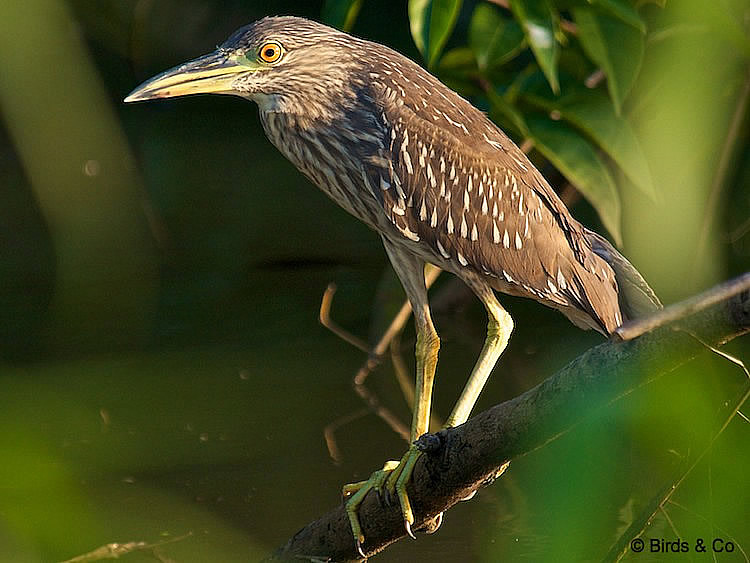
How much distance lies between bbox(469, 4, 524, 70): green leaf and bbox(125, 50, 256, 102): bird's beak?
1234 millimetres

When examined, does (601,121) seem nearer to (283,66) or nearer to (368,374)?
(283,66)

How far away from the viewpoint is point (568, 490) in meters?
0.45

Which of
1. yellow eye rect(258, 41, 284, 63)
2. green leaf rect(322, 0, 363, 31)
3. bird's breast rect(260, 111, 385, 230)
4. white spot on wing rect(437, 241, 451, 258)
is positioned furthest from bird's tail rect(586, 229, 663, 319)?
green leaf rect(322, 0, 363, 31)

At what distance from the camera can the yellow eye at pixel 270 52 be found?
2059 mm

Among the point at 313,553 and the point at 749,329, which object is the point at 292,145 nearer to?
the point at 313,553

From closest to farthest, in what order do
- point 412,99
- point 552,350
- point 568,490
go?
point 568,490 < point 412,99 < point 552,350

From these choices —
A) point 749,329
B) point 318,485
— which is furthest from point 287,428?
point 749,329

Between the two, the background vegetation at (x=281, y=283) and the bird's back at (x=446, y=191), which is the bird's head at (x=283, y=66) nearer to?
the bird's back at (x=446, y=191)

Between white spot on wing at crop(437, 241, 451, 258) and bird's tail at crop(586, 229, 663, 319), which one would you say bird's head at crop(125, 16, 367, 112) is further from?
bird's tail at crop(586, 229, 663, 319)

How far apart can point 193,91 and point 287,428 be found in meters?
2.02

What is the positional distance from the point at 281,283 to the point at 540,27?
2905mm

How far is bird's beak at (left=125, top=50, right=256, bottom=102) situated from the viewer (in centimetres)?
184

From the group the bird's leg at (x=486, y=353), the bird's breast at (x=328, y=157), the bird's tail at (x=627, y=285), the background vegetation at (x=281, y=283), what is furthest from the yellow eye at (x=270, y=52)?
the bird's tail at (x=627, y=285)

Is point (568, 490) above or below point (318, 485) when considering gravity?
above
